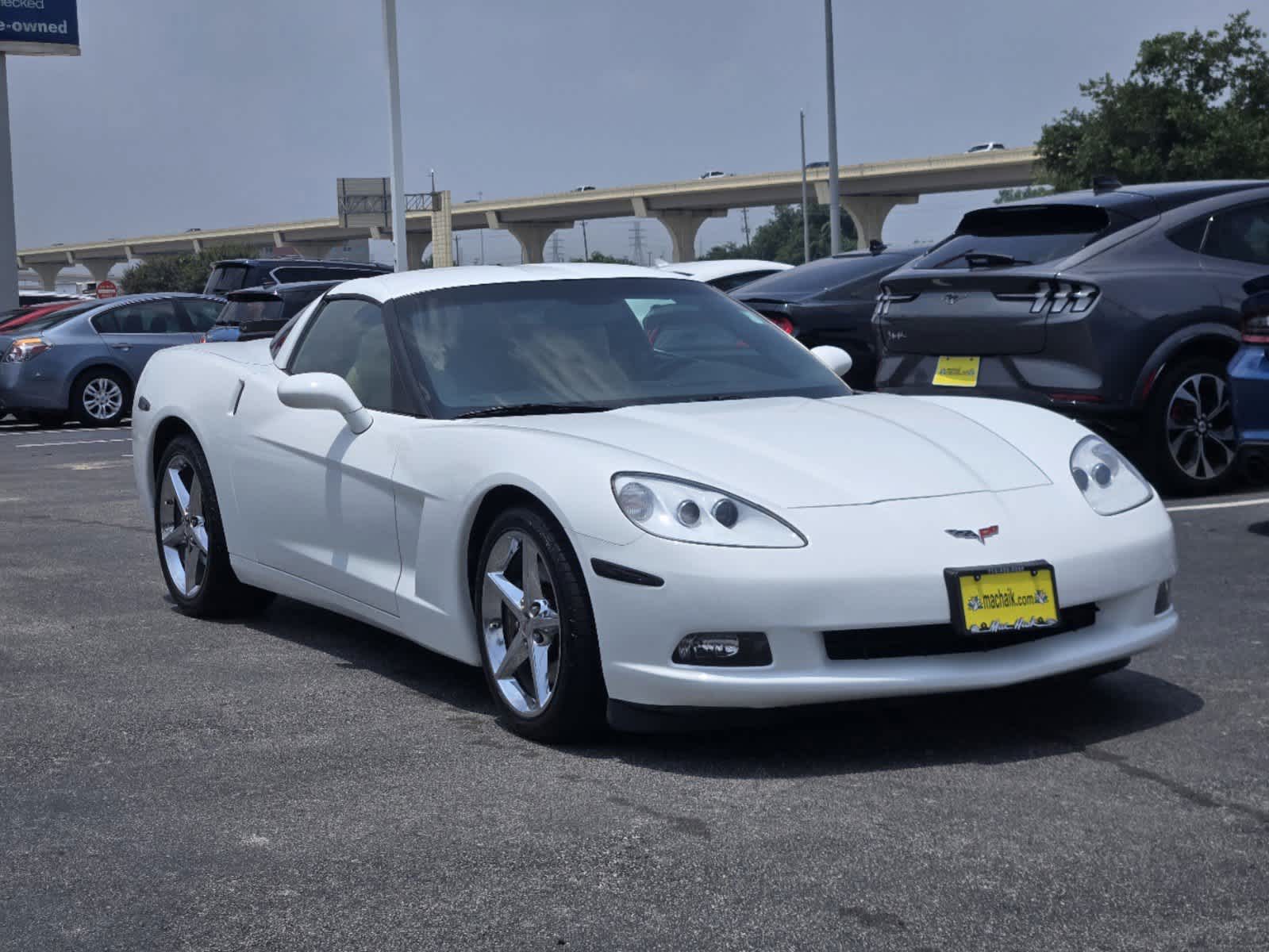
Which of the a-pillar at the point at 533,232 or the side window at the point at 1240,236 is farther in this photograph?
the a-pillar at the point at 533,232

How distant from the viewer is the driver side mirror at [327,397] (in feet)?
17.7

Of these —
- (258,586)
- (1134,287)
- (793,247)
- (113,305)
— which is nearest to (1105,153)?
(113,305)

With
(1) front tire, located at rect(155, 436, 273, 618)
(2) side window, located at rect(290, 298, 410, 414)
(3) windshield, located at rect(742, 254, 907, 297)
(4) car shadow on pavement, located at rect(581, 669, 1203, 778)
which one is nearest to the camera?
(4) car shadow on pavement, located at rect(581, 669, 1203, 778)

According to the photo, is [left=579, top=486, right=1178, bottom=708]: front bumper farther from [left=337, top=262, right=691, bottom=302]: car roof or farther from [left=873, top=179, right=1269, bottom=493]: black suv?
[left=873, top=179, right=1269, bottom=493]: black suv

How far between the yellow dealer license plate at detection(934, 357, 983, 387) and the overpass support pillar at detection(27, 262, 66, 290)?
14809 centimetres

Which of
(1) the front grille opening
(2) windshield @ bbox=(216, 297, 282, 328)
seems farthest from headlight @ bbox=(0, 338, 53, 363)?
(1) the front grille opening

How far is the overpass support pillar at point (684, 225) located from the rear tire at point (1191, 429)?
286ft

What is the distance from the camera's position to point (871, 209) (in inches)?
3307

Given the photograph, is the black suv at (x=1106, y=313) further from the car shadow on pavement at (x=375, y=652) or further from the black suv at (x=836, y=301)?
the car shadow on pavement at (x=375, y=652)

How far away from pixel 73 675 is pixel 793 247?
509 ft

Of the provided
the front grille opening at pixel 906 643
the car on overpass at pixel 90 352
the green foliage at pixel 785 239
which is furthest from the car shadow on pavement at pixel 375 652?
the green foliage at pixel 785 239

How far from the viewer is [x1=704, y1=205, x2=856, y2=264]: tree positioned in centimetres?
14650

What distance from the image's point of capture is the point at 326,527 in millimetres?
5594

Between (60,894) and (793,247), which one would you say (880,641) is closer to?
(60,894)
